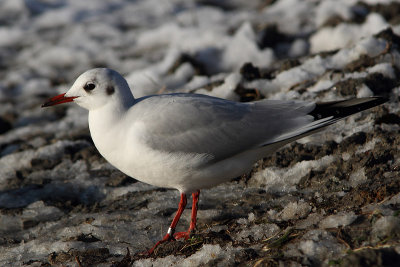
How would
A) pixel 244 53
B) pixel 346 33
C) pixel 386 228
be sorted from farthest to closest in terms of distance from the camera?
pixel 244 53 → pixel 346 33 → pixel 386 228

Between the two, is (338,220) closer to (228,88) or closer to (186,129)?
(186,129)

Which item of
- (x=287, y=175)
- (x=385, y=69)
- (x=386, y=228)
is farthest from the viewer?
(x=385, y=69)

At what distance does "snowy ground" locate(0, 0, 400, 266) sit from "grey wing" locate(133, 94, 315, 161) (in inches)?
21.3

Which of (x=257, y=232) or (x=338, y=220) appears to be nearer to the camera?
(x=338, y=220)

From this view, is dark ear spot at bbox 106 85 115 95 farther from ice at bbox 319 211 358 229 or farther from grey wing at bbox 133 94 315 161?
ice at bbox 319 211 358 229

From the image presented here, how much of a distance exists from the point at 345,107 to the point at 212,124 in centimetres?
96

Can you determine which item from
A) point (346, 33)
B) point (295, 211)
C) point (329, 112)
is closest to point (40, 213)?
point (295, 211)

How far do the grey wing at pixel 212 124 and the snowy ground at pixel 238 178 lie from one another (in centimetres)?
54

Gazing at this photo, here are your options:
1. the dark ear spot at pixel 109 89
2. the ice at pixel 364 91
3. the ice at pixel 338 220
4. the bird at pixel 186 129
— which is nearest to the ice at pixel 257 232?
the ice at pixel 338 220

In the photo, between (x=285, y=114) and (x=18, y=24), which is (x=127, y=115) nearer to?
(x=285, y=114)

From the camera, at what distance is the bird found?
3758 mm

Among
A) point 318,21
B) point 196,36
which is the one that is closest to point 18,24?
point 196,36

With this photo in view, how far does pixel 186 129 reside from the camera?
381 cm

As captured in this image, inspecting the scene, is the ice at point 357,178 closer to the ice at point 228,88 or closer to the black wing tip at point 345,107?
the black wing tip at point 345,107
